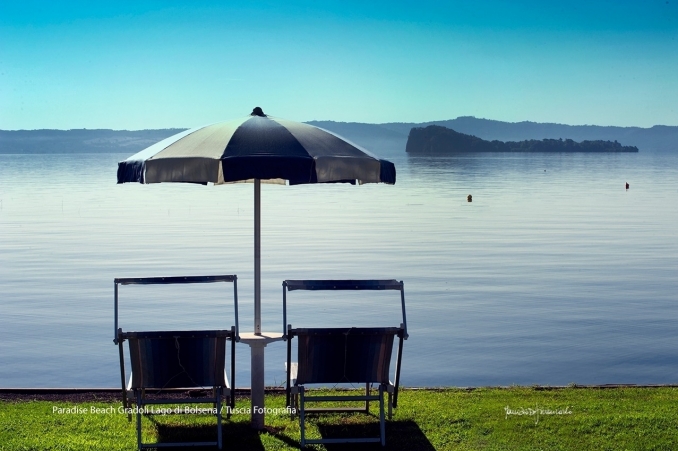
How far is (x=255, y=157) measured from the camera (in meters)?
6.91

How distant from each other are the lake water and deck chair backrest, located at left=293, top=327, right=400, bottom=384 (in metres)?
4.45

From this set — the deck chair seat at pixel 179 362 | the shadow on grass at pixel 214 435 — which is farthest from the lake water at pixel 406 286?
the deck chair seat at pixel 179 362

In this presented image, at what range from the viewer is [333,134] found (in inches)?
308

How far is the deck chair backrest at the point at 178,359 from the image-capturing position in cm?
674

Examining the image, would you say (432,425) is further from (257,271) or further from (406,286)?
(406,286)

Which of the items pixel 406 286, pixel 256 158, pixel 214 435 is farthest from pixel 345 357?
pixel 406 286

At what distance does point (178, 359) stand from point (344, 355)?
1151 millimetres

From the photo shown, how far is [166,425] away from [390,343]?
1.81 metres

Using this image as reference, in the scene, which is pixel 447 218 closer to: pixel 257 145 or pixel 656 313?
pixel 656 313

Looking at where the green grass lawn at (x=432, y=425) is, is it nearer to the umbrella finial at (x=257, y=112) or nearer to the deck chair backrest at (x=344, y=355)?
the deck chair backrest at (x=344, y=355)

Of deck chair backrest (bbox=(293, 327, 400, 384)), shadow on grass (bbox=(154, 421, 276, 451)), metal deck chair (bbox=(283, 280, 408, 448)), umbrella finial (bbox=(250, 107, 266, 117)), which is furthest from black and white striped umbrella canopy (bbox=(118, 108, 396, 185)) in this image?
shadow on grass (bbox=(154, 421, 276, 451))

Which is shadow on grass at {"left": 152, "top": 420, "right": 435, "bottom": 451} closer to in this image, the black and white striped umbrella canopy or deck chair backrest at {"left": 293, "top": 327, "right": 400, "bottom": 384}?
deck chair backrest at {"left": 293, "top": 327, "right": 400, "bottom": 384}

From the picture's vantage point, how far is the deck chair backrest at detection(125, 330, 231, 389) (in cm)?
674

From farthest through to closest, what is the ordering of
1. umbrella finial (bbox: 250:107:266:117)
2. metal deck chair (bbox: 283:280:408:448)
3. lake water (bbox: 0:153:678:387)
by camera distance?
lake water (bbox: 0:153:678:387) → umbrella finial (bbox: 250:107:266:117) → metal deck chair (bbox: 283:280:408:448)
